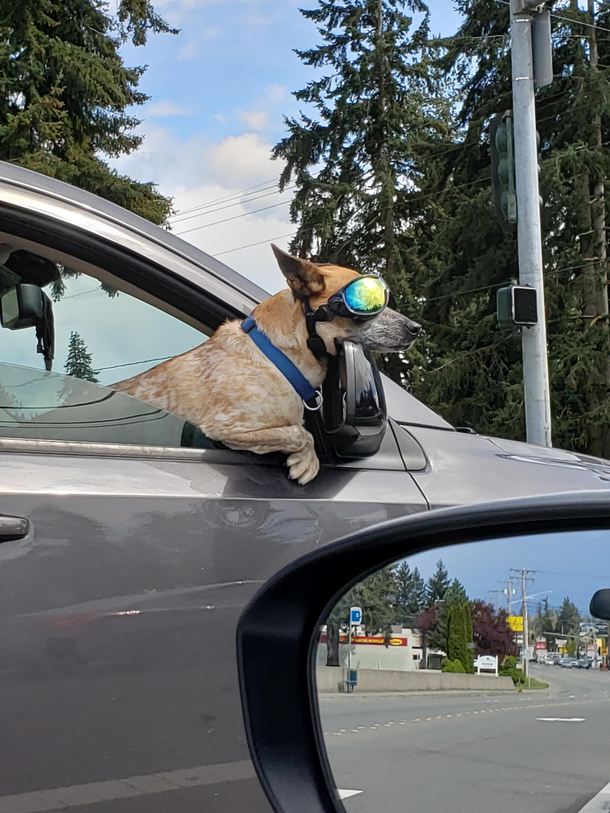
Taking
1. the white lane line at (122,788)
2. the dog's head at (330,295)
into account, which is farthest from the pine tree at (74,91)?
the white lane line at (122,788)

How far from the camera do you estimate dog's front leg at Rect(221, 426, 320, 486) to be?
69.2 inches

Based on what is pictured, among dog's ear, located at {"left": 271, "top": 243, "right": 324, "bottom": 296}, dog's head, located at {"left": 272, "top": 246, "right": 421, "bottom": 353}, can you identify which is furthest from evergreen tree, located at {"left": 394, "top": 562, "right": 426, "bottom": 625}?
dog's ear, located at {"left": 271, "top": 243, "right": 324, "bottom": 296}

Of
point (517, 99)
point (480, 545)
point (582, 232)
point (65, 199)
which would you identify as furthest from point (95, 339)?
point (582, 232)

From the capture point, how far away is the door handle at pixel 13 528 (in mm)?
1426

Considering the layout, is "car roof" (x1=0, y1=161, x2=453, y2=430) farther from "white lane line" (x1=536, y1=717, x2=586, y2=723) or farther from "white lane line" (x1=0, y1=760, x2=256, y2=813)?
"white lane line" (x1=536, y1=717, x2=586, y2=723)

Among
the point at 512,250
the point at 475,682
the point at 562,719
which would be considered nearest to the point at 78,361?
the point at 475,682

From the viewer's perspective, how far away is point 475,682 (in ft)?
3.12

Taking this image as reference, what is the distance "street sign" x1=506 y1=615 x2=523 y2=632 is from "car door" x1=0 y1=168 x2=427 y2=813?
2.42 ft

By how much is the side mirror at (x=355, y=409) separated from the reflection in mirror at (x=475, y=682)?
0.73m

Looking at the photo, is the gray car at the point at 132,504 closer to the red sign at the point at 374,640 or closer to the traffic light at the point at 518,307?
the red sign at the point at 374,640

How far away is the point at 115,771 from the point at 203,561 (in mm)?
359

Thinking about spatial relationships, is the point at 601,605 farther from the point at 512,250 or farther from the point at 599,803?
the point at 512,250

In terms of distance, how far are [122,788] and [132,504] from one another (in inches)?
17.9

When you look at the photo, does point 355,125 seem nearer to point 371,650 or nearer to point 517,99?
point 517,99
